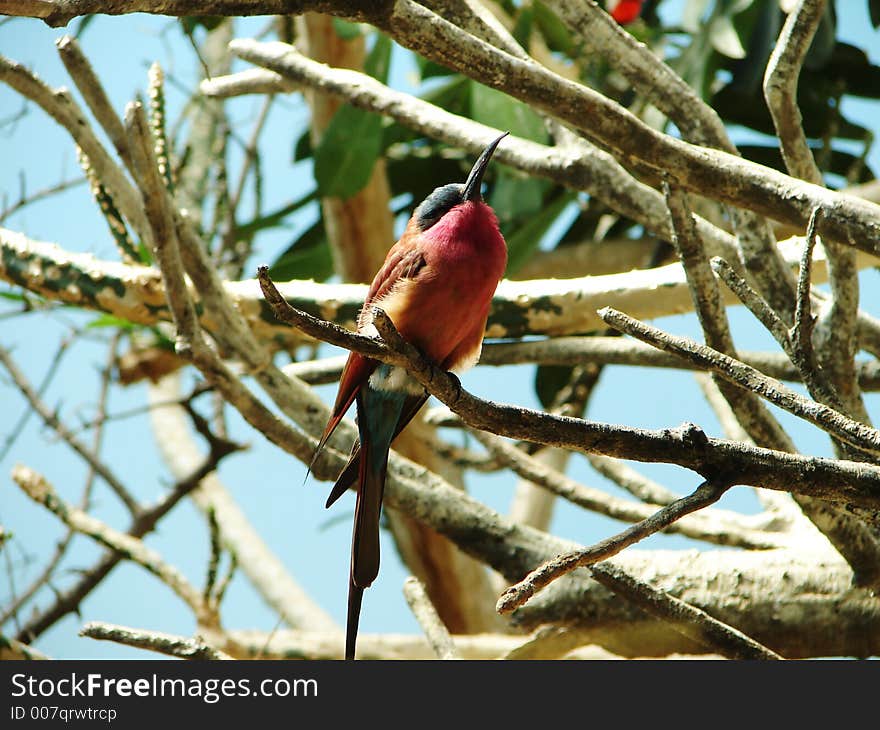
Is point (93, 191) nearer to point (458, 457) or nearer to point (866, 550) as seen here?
point (458, 457)

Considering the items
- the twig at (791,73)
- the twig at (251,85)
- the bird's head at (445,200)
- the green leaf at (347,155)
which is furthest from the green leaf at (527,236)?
the twig at (791,73)

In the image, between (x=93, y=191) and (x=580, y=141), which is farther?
(x=93, y=191)

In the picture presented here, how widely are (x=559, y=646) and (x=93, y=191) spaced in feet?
4.67

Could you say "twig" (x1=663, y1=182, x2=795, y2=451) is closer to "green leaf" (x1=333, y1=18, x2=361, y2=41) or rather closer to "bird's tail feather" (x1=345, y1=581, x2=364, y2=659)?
"bird's tail feather" (x1=345, y1=581, x2=364, y2=659)

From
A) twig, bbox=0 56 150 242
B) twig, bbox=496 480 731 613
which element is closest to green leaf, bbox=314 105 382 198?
twig, bbox=0 56 150 242

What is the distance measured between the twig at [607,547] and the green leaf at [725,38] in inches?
76.9

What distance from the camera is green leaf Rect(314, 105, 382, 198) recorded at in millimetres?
2748

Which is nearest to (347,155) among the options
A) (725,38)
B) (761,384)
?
(725,38)

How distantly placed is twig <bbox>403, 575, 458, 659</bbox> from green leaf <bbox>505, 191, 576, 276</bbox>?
46.8 inches

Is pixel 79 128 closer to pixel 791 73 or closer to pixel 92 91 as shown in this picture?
pixel 92 91

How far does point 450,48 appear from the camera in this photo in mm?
1229

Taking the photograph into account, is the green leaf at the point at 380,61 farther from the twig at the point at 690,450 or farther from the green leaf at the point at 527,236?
the twig at the point at 690,450
